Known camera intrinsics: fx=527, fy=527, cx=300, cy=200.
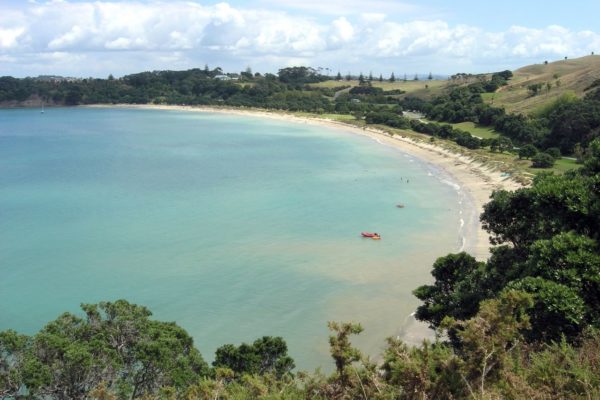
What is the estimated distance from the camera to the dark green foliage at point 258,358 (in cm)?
1380

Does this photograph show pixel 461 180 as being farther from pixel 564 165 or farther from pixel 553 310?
pixel 553 310

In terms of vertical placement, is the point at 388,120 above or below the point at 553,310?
below

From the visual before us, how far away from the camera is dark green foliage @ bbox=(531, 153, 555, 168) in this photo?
1742 inches

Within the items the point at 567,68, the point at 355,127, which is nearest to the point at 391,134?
the point at 355,127

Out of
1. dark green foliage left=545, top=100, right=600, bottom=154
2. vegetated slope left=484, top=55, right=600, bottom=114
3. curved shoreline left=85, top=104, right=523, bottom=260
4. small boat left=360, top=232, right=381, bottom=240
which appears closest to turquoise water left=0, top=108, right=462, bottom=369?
small boat left=360, top=232, right=381, bottom=240

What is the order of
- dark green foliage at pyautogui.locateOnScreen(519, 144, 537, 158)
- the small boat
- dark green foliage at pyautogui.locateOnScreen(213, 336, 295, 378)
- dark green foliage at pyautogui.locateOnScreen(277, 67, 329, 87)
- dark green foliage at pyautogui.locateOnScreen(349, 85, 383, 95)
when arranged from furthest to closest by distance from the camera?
dark green foliage at pyautogui.locateOnScreen(277, 67, 329, 87) → dark green foliage at pyautogui.locateOnScreen(349, 85, 383, 95) → dark green foliage at pyautogui.locateOnScreen(519, 144, 537, 158) → the small boat → dark green foliage at pyautogui.locateOnScreen(213, 336, 295, 378)

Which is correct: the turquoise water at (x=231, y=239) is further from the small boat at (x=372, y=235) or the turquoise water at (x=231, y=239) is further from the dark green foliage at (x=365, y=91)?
the dark green foliage at (x=365, y=91)

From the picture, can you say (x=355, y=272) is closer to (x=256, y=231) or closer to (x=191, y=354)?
(x=256, y=231)

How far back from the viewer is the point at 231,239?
3127 centimetres

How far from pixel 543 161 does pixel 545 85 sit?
48748 millimetres

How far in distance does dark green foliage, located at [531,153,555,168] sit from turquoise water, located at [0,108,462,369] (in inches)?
306

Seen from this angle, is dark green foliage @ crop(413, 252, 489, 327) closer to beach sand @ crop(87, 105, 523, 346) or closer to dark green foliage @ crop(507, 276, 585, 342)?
beach sand @ crop(87, 105, 523, 346)

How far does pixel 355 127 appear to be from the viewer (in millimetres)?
91688

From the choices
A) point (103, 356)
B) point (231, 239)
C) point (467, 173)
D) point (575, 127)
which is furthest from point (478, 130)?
point (103, 356)
